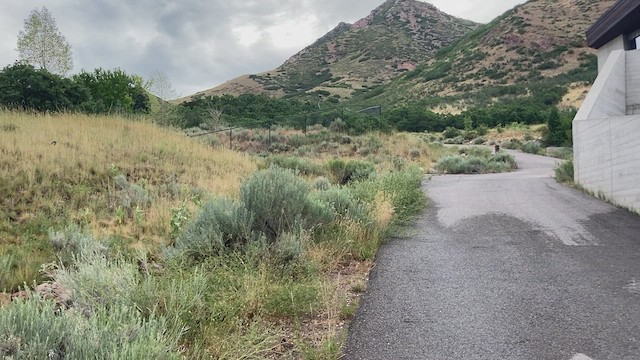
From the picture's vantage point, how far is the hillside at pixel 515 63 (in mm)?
58250

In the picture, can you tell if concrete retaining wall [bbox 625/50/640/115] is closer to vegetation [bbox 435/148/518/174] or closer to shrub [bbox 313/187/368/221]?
vegetation [bbox 435/148/518/174]

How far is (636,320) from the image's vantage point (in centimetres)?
437

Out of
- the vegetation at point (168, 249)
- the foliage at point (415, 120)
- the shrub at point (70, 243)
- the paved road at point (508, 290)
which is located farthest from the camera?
the foliage at point (415, 120)

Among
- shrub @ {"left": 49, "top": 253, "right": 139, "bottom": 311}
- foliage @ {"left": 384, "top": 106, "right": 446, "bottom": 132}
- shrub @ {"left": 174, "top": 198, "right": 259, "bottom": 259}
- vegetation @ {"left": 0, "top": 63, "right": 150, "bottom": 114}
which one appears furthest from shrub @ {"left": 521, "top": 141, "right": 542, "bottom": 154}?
shrub @ {"left": 49, "top": 253, "right": 139, "bottom": 311}

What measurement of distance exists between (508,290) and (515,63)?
220ft

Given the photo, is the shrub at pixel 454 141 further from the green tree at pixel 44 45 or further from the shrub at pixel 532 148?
the green tree at pixel 44 45

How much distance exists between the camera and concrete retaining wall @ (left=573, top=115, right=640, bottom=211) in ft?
29.8

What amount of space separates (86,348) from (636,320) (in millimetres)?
4591

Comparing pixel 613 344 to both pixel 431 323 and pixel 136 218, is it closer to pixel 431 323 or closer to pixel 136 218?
pixel 431 323

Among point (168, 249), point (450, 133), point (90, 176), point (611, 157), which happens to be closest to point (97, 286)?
point (168, 249)

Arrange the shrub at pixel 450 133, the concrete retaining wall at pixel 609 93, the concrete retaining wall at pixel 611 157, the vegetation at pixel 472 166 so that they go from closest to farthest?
1. the concrete retaining wall at pixel 611 157
2. the concrete retaining wall at pixel 609 93
3. the vegetation at pixel 472 166
4. the shrub at pixel 450 133

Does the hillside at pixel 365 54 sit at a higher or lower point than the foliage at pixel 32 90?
higher

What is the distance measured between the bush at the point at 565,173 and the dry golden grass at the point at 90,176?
359 inches

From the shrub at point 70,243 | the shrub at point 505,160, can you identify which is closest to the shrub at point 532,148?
the shrub at point 505,160
